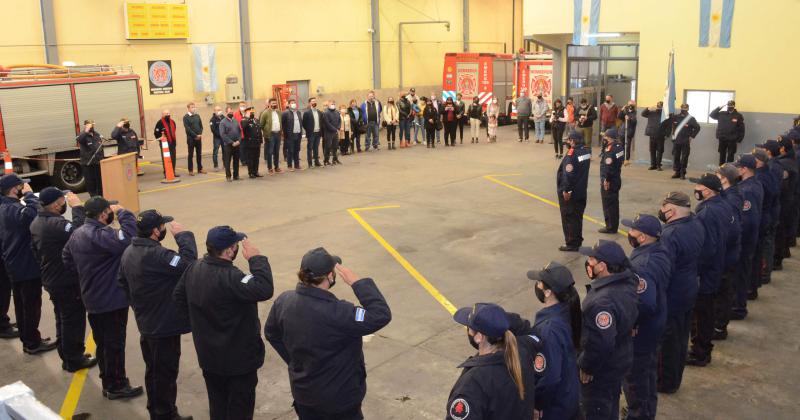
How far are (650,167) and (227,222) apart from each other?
453 inches

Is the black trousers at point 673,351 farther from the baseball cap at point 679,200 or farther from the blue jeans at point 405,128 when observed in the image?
the blue jeans at point 405,128

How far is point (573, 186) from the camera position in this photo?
1139 centimetres

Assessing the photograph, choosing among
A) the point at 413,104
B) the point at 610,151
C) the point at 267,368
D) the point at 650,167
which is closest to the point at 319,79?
the point at 413,104

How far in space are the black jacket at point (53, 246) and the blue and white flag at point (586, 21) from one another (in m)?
16.3

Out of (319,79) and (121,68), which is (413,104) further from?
(121,68)

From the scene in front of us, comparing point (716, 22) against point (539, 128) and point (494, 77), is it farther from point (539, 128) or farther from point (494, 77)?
point (494, 77)

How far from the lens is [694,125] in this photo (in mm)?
17906

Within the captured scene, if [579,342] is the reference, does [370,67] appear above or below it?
above

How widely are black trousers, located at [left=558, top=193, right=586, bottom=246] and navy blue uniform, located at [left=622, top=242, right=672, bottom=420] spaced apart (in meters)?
5.57

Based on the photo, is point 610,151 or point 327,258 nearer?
point 327,258

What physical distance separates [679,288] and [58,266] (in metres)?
5.97

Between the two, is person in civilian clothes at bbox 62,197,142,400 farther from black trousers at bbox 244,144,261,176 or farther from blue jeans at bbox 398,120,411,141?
blue jeans at bbox 398,120,411,141

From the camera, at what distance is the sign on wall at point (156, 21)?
71.9 feet

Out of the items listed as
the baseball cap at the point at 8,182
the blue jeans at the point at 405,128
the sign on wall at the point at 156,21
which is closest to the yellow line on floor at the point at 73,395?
the baseball cap at the point at 8,182
